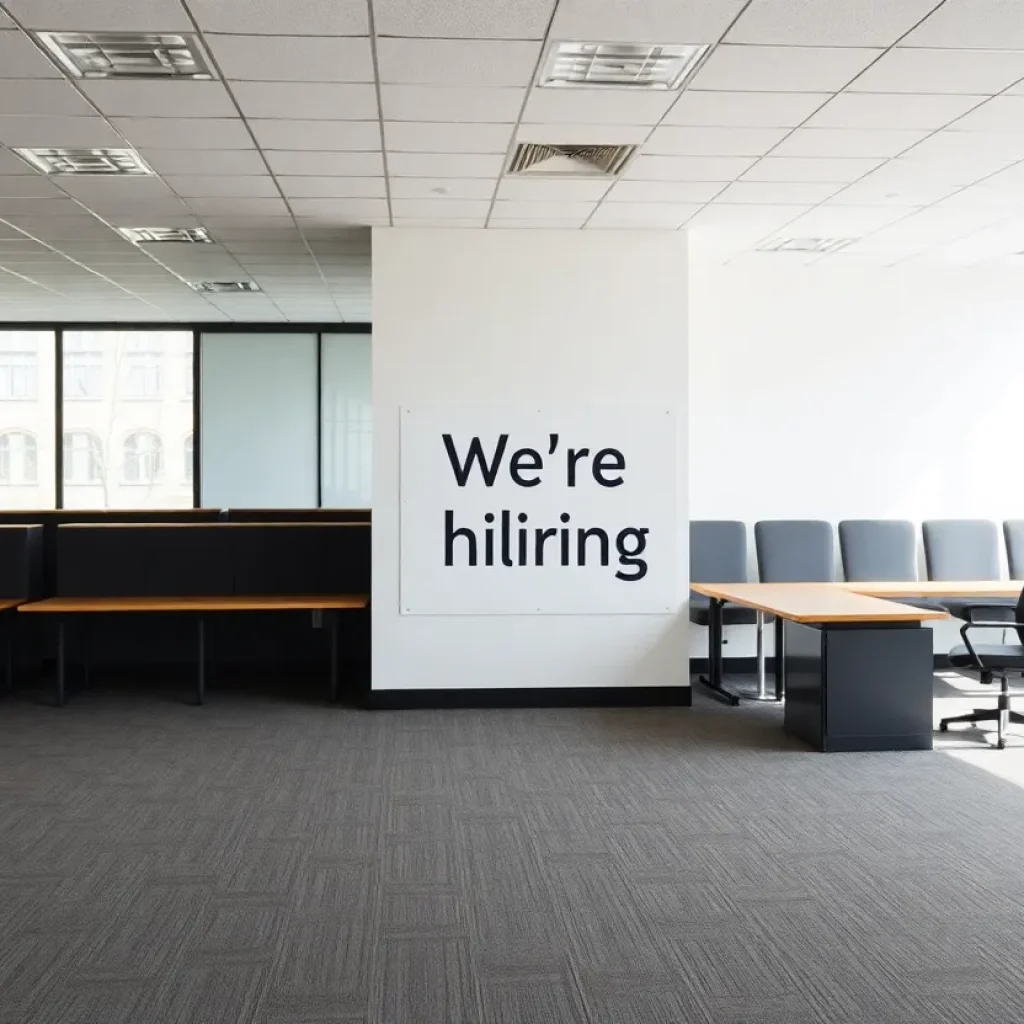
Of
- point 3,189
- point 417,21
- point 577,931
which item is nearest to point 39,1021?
point 577,931

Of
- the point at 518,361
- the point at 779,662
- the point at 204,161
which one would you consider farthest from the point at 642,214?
the point at 779,662

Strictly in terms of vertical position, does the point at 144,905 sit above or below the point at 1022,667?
below

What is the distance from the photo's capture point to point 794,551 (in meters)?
6.99

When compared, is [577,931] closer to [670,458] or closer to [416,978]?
[416,978]

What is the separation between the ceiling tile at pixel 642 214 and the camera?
5512 millimetres

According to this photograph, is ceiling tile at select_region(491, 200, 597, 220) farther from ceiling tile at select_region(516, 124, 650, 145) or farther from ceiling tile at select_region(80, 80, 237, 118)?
ceiling tile at select_region(80, 80, 237, 118)

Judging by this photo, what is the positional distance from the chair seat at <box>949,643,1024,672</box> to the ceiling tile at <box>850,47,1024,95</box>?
2.53 metres

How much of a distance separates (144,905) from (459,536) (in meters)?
3.11

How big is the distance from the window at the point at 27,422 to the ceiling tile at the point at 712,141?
7849mm

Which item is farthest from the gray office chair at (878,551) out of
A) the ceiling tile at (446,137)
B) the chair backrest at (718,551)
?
the ceiling tile at (446,137)

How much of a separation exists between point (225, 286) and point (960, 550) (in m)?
5.66

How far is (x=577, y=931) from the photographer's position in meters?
2.91

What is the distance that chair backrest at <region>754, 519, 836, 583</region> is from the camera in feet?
22.8

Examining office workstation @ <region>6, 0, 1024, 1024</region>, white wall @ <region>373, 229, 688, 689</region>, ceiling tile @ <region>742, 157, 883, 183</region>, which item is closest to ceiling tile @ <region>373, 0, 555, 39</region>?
office workstation @ <region>6, 0, 1024, 1024</region>
